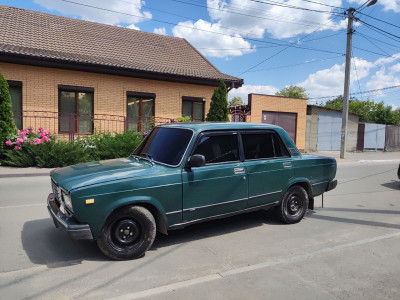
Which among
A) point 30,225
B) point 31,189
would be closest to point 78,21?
point 31,189

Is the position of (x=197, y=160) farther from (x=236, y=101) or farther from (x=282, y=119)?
(x=236, y=101)

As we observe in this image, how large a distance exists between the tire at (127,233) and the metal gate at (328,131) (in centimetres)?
2150

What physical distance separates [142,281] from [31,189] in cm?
622

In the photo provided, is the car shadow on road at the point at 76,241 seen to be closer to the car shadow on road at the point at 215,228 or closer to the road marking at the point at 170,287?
the car shadow on road at the point at 215,228

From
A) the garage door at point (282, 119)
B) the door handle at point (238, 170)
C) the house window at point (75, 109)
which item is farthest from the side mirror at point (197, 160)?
the garage door at point (282, 119)

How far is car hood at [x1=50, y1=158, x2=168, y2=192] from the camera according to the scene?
13.0 ft

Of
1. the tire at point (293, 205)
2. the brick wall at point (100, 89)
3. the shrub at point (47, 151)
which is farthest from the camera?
the brick wall at point (100, 89)

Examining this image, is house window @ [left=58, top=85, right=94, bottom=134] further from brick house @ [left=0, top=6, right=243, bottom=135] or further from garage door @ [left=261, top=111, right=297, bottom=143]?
garage door @ [left=261, top=111, right=297, bottom=143]

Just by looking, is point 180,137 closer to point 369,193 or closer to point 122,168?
point 122,168

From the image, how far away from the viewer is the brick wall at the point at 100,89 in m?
14.2

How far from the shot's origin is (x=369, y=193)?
29.9 feet

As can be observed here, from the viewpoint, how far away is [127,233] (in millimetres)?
4172

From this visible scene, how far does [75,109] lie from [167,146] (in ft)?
39.2

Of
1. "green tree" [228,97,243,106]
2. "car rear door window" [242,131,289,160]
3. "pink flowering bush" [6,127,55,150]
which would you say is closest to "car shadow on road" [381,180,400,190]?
"car rear door window" [242,131,289,160]
